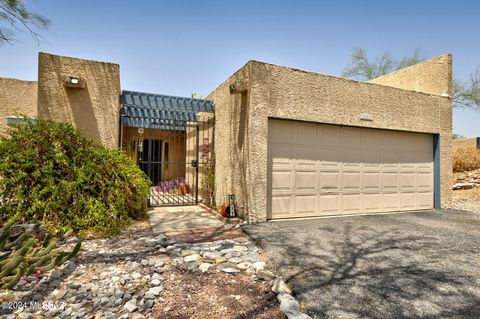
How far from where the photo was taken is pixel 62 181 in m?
4.79

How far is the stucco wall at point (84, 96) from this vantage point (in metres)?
5.78

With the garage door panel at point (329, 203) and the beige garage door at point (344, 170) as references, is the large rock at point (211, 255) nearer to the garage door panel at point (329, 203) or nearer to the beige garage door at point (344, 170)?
the beige garage door at point (344, 170)

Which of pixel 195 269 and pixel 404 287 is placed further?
Answer: pixel 195 269

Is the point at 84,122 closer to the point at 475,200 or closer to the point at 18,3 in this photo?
the point at 18,3

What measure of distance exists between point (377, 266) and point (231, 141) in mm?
4148

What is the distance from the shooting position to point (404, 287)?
294cm

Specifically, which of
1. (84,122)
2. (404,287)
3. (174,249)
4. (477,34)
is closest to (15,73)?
(84,122)

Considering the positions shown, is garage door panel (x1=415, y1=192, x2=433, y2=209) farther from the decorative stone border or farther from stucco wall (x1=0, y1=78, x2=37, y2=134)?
stucco wall (x1=0, y1=78, x2=37, y2=134)

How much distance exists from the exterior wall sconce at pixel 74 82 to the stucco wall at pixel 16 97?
16.9ft

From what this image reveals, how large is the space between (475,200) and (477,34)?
6.14 m

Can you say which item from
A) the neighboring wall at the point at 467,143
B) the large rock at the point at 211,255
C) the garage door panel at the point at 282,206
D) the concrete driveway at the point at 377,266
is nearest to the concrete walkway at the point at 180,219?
the concrete driveway at the point at 377,266

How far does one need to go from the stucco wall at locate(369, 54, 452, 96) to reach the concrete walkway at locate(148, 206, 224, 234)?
8.22 metres

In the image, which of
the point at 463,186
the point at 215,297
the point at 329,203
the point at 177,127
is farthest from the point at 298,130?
the point at 463,186

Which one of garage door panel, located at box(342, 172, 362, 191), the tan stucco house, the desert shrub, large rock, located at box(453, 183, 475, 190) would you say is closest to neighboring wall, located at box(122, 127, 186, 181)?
the tan stucco house
